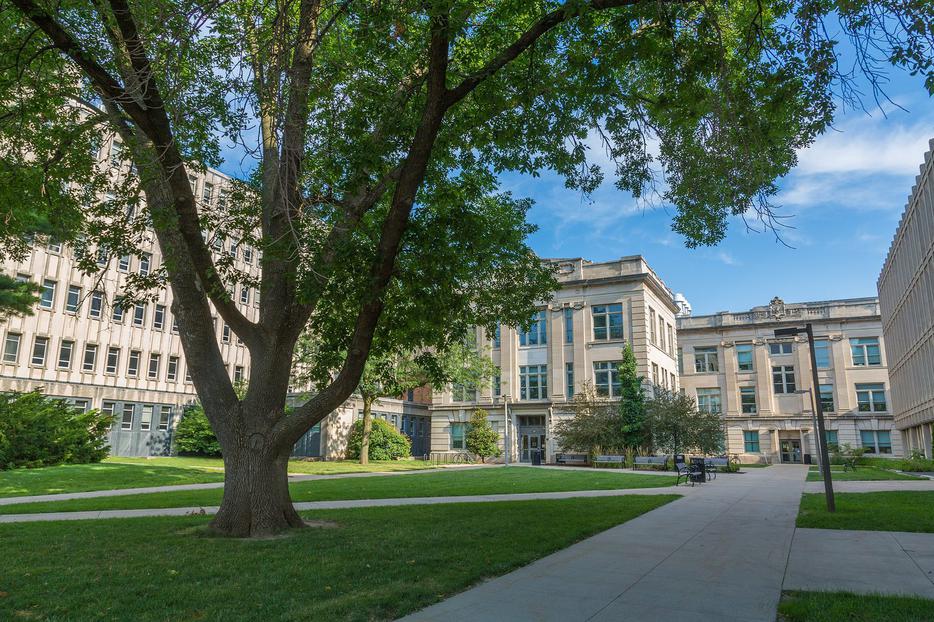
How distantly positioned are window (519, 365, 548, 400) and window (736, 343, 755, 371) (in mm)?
21301

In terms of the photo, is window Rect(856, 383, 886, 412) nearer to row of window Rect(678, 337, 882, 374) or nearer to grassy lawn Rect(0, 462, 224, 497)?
row of window Rect(678, 337, 882, 374)

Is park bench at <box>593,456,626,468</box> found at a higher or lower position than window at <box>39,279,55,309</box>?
lower

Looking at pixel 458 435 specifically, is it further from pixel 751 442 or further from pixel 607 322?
pixel 751 442

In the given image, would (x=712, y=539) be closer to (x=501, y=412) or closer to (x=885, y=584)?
(x=885, y=584)

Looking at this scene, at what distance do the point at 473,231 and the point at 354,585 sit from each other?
653 centimetres

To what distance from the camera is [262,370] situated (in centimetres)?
1055

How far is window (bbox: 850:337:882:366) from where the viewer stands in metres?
53.4

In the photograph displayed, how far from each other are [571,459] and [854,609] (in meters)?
34.5

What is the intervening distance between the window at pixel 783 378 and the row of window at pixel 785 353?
4.30 feet

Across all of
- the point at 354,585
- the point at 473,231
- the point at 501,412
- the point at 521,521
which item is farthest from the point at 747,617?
the point at 501,412

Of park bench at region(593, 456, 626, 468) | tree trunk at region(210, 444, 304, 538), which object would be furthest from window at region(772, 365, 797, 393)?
tree trunk at region(210, 444, 304, 538)

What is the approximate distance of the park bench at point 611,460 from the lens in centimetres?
3656

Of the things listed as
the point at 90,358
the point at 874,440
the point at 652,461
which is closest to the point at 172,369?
the point at 90,358

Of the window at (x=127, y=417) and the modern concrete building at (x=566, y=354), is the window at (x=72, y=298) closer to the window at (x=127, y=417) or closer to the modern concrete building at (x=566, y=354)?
the window at (x=127, y=417)
